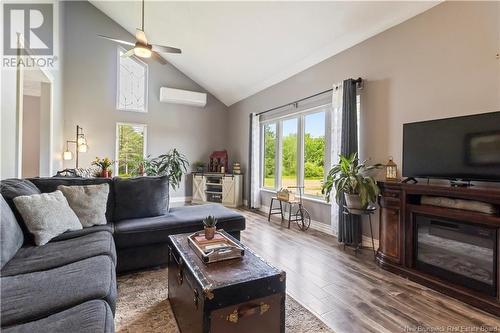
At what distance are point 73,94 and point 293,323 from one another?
6.52 m

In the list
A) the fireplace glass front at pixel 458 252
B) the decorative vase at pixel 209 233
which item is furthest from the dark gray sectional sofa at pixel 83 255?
the fireplace glass front at pixel 458 252

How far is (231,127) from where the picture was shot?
724 cm

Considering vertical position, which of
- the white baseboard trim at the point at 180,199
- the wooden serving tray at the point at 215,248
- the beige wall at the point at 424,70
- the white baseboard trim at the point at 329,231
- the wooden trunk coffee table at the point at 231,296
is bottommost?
the white baseboard trim at the point at 329,231

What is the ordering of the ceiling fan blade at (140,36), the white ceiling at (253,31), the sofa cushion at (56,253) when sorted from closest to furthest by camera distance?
1. the sofa cushion at (56,253)
2. the ceiling fan blade at (140,36)
3. the white ceiling at (253,31)

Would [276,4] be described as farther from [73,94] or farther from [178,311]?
[73,94]

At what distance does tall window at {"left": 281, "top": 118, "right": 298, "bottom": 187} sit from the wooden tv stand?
90.2 inches

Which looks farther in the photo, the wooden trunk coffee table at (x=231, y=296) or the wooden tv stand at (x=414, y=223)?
the wooden tv stand at (x=414, y=223)

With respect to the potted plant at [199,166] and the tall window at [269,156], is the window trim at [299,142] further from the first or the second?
the potted plant at [199,166]

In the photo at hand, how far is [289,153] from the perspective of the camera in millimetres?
5129

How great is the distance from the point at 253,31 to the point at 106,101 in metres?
4.09

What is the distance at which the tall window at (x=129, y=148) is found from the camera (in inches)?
246

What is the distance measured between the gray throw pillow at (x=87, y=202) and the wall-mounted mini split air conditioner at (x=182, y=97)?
14.4ft

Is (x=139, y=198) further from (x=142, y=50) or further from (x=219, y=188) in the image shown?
(x=219, y=188)

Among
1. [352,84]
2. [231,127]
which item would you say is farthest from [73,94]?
[352,84]
